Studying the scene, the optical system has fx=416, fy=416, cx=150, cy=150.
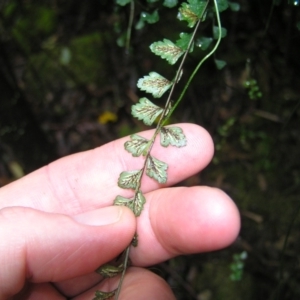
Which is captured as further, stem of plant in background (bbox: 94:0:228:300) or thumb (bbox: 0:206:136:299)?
stem of plant in background (bbox: 94:0:228:300)

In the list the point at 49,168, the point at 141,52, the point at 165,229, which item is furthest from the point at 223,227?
the point at 141,52

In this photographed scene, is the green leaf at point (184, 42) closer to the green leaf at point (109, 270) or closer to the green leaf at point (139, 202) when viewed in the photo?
the green leaf at point (139, 202)

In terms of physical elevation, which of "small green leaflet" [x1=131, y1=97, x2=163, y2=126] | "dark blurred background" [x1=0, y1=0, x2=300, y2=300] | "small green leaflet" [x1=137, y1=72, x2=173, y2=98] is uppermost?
"small green leaflet" [x1=137, y1=72, x2=173, y2=98]

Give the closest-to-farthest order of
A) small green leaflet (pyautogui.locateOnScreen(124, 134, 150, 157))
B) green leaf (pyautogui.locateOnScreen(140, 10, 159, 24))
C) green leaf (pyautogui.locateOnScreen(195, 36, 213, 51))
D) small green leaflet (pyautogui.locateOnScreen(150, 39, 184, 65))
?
small green leaflet (pyautogui.locateOnScreen(150, 39, 184, 65))
small green leaflet (pyautogui.locateOnScreen(124, 134, 150, 157))
green leaf (pyautogui.locateOnScreen(195, 36, 213, 51))
green leaf (pyautogui.locateOnScreen(140, 10, 159, 24))

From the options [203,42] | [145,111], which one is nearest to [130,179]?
[145,111]

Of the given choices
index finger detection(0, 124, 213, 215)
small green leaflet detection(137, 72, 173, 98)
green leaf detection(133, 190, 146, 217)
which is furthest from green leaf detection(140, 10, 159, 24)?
green leaf detection(133, 190, 146, 217)

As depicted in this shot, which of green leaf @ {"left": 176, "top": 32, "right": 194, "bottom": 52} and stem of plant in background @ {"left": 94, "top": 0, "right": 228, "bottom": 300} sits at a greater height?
green leaf @ {"left": 176, "top": 32, "right": 194, "bottom": 52}

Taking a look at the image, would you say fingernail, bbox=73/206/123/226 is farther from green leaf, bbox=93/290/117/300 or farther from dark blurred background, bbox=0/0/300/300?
dark blurred background, bbox=0/0/300/300
